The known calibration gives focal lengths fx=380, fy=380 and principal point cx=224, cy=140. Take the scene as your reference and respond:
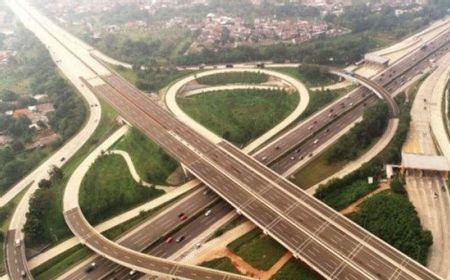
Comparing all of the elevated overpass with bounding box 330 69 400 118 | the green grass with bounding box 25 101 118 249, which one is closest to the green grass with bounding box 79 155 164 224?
the green grass with bounding box 25 101 118 249

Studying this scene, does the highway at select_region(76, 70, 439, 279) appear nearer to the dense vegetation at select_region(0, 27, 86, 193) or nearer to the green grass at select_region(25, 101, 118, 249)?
the green grass at select_region(25, 101, 118, 249)

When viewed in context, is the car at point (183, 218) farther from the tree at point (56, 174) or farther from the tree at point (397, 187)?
the tree at point (397, 187)

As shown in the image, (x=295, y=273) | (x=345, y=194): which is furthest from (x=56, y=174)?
(x=345, y=194)

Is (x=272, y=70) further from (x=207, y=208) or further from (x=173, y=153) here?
(x=207, y=208)

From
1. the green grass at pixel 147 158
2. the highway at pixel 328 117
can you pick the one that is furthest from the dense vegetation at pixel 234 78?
the green grass at pixel 147 158

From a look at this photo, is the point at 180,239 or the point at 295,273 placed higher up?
the point at 295,273

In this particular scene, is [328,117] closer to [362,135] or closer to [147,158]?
[362,135]
